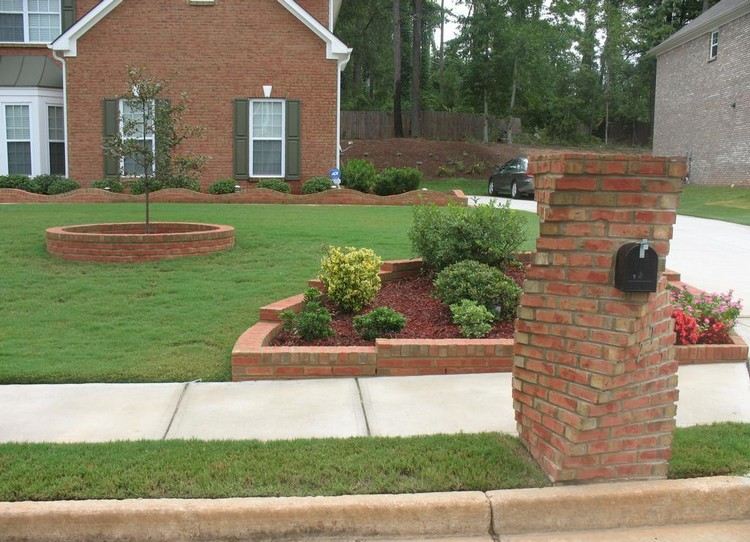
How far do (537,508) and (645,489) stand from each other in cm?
60

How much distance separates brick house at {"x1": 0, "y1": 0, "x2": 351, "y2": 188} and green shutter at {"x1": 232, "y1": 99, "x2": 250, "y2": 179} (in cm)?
3

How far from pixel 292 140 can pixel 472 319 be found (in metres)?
14.9

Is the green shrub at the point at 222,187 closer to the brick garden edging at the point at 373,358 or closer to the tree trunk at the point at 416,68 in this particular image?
the brick garden edging at the point at 373,358

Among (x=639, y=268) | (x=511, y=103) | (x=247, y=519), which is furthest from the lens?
(x=511, y=103)

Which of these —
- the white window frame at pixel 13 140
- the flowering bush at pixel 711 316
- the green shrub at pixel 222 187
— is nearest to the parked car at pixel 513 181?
the green shrub at pixel 222 187

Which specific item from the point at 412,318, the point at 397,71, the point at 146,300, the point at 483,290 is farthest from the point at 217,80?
the point at 397,71

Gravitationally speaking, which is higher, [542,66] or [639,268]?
[542,66]

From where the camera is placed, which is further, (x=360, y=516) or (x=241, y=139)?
(x=241, y=139)

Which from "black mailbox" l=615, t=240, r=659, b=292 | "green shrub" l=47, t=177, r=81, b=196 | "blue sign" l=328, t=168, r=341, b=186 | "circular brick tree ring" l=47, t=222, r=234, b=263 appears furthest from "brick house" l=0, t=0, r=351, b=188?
"black mailbox" l=615, t=240, r=659, b=292

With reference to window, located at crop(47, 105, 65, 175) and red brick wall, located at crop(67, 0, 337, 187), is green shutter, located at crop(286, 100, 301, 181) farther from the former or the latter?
window, located at crop(47, 105, 65, 175)

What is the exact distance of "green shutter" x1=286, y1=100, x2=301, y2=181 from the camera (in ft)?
67.4

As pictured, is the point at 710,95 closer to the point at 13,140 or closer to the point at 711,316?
the point at 13,140

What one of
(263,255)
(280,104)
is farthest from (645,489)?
(280,104)

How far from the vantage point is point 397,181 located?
19.8 m
